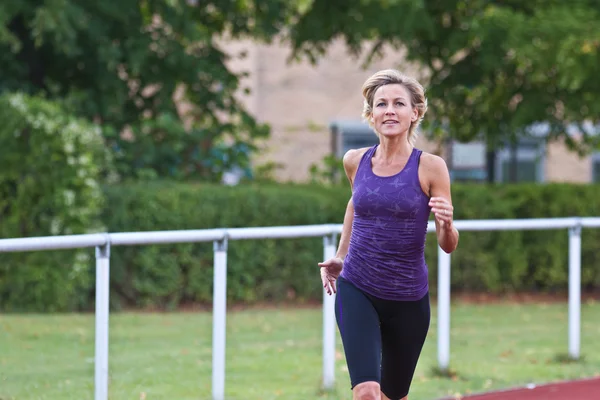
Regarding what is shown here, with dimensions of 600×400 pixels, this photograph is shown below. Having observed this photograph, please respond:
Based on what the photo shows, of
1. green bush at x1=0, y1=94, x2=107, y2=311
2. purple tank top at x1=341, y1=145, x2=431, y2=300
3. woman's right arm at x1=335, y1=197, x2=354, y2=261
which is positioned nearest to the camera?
purple tank top at x1=341, y1=145, x2=431, y2=300

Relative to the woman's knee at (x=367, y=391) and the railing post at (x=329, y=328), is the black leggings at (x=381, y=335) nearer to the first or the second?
the woman's knee at (x=367, y=391)

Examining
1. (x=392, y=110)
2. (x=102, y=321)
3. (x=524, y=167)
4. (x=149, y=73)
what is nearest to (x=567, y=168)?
(x=524, y=167)

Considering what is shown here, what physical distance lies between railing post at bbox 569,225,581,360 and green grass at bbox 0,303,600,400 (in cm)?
16

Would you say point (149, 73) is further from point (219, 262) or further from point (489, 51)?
point (219, 262)

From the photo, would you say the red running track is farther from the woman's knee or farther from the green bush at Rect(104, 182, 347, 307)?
the green bush at Rect(104, 182, 347, 307)

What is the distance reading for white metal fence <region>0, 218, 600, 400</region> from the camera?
5.84 meters

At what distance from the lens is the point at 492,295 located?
16109mm

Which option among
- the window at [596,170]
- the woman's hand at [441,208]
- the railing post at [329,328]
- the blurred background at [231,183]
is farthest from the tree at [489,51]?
the window at [596,170]

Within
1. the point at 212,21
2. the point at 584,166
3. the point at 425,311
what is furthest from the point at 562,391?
the point at 584,166

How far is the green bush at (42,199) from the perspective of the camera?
12.5 m

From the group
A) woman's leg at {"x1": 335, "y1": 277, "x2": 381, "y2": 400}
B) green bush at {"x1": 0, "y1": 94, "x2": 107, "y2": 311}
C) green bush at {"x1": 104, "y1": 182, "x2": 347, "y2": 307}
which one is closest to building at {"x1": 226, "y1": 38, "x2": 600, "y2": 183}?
green bush at {"x1": 104, "y1": 182, "x2": 347, "y2": 307}

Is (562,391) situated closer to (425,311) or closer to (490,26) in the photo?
(425,311)

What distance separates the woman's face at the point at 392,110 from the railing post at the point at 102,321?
5.93 feet

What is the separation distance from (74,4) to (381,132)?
10.1 meters
